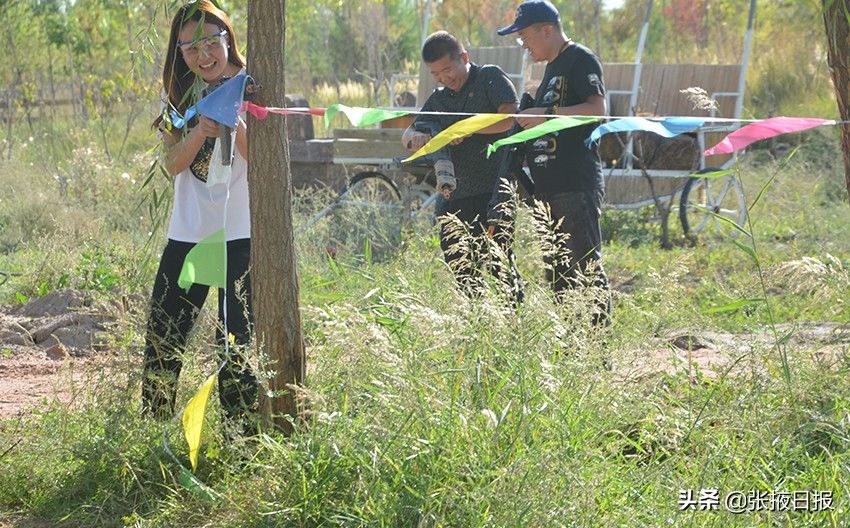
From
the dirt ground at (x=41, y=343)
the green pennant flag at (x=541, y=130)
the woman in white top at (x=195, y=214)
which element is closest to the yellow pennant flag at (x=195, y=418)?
the woman in white top at (x=195, y=214)

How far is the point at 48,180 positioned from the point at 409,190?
4.30m

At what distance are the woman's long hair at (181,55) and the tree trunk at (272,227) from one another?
15.4 inches

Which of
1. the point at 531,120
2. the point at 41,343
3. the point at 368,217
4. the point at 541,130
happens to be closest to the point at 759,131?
the point at 541,130

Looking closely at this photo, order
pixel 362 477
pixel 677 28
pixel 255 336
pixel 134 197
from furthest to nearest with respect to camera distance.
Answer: pixel 677 28
pixel 134 197
pixel 255 336
pixel 362 477

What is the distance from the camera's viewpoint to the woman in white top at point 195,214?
13.9ft

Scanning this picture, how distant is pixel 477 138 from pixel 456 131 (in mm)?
1375

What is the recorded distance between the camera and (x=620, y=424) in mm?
3715

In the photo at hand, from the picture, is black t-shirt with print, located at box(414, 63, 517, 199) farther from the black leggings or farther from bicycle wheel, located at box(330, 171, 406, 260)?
bicycle wheel, located at box(330, 171, 406, 260)

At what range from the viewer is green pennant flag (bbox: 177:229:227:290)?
4129mm

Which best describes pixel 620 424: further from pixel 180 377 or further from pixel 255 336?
pixel 180 377

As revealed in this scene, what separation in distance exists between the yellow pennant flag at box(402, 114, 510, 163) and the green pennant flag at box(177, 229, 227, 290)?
29.5 inches

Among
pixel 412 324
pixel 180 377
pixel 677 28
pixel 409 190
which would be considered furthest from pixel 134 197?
pixel 677 28

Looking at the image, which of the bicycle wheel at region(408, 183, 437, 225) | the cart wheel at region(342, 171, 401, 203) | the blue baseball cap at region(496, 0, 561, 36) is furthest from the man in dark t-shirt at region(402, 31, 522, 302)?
the cart wheel at region(342, 171, 401, 203)

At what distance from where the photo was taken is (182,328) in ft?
14.9
